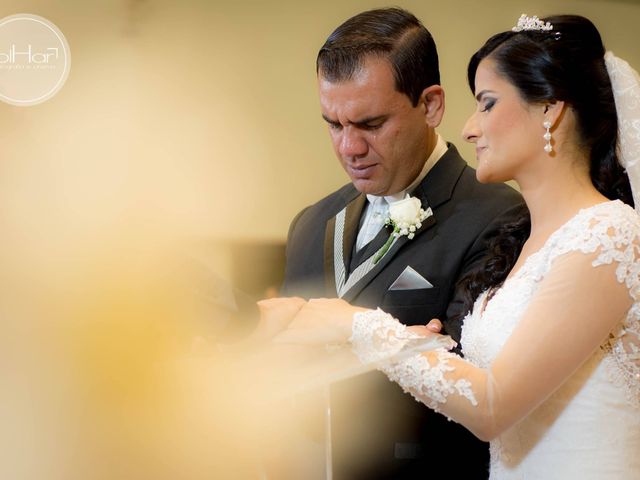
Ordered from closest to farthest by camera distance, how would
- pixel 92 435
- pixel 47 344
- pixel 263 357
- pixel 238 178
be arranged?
pixel 263 357, pixel 92 435, pixel 47 344, pixel 238 178

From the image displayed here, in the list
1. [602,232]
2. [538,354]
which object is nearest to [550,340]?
[538,354]

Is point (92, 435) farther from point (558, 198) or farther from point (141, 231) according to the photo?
point (558, 198)

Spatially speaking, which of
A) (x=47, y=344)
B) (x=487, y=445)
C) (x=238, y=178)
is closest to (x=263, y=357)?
(x=47, y=344)

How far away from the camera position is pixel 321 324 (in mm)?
1574

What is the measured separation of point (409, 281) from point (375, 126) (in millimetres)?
357

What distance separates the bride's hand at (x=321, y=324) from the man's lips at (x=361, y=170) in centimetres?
47

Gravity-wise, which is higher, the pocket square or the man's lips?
the man's lips

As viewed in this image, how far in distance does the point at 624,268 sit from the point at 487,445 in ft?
2.16

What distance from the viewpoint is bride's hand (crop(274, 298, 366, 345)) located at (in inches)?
60.1

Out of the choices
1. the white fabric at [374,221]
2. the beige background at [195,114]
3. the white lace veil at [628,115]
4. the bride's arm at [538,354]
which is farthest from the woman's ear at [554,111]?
the beige background at [195,114]

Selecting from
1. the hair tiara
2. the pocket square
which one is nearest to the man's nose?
the pocket square

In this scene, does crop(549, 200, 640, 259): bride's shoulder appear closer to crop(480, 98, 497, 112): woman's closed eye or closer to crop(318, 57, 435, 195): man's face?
crop(480, 98, 497, 112): woman's closed eye

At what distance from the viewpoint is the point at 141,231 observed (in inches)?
78.8

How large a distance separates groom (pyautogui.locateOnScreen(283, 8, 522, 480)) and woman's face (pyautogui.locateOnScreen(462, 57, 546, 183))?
30 centimetres
